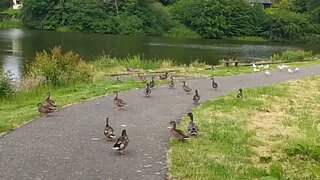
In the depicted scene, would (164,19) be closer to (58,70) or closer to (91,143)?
(58,70)

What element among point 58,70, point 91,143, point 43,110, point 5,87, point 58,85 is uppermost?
point 58,70

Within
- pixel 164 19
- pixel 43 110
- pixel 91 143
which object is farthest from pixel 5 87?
pixel 164 19

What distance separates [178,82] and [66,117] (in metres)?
10.3

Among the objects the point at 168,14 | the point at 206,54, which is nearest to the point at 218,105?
the point at 206,54

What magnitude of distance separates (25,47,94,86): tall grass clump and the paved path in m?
4.48

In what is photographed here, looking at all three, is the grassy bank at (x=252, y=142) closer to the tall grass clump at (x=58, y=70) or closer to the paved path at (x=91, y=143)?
the paved path at (x=91, y=143)

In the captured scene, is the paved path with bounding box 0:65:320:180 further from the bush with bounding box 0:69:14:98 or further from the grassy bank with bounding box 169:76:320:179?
the bush with bounding box 0:69:14:98

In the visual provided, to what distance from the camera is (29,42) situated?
215ft

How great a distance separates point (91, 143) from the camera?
12031 mm

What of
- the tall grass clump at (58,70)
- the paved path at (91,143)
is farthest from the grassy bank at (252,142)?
the tall grass clump at (58,70)

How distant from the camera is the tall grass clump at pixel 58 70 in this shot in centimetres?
2262

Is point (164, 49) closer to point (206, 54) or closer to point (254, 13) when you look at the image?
point (206, 54)

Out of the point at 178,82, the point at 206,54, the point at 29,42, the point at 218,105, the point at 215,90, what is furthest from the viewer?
the point at 29,42

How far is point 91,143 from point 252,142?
12.6 ft
